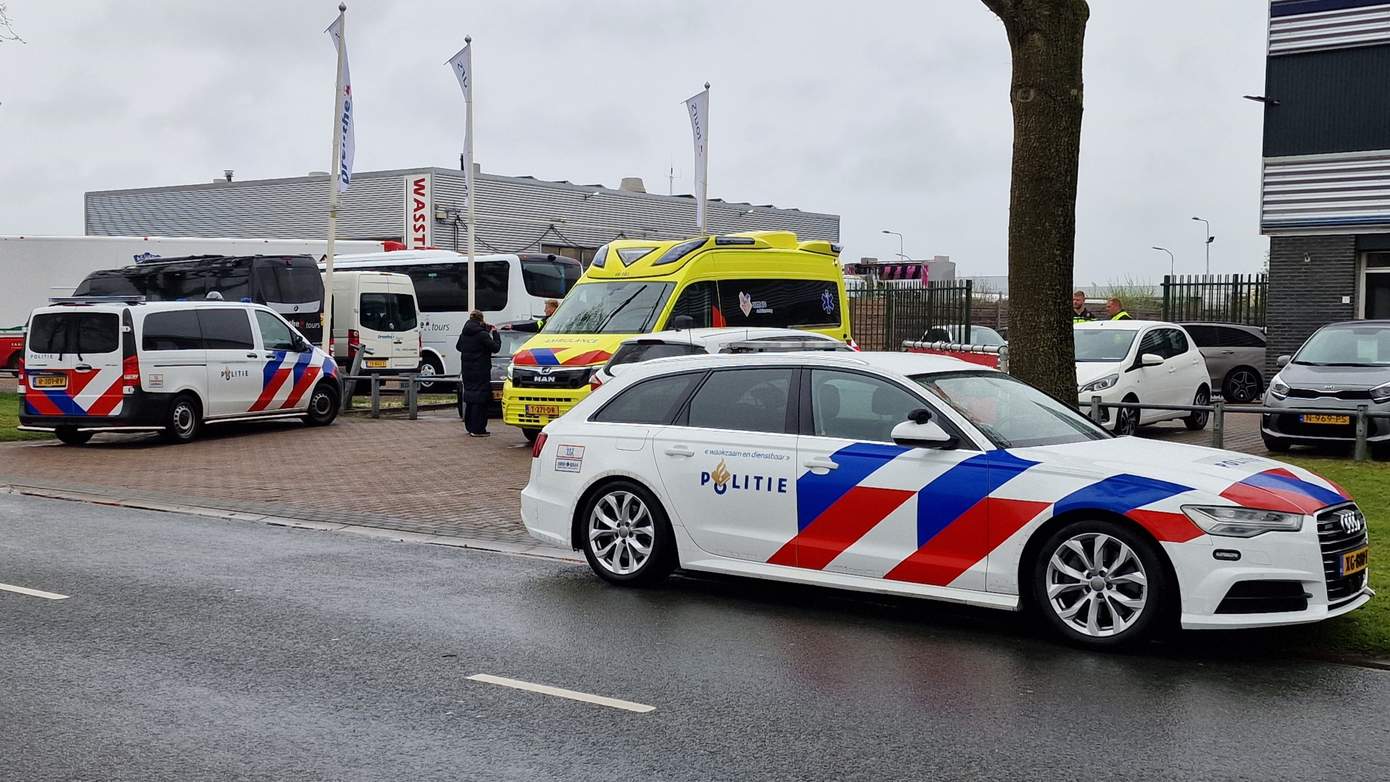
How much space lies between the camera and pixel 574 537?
30.8 feet

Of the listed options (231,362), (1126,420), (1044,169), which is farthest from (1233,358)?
(231,362)

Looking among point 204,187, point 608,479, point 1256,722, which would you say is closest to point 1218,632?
point 1256,722

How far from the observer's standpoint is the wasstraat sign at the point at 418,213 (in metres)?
48.6

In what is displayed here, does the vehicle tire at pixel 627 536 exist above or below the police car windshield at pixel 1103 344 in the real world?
below

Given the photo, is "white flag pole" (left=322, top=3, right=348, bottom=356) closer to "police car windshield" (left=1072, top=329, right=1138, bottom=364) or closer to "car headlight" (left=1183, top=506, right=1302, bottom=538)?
"police car windshield" (left=1072, top=329, right=1138, bottom=364)

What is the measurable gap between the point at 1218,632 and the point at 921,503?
1759 mm

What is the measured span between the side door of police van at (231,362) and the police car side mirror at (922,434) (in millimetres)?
14370

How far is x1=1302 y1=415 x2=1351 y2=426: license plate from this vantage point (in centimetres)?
1545

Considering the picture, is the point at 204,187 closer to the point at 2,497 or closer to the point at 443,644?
the point at 2,497

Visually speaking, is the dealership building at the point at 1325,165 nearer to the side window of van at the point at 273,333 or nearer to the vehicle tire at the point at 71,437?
the side window of van at the point at 273,333

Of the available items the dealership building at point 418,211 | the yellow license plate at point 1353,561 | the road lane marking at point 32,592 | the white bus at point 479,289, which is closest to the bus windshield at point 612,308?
the road lane marking at point 32,592

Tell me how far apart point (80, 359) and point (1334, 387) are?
50.6 feet

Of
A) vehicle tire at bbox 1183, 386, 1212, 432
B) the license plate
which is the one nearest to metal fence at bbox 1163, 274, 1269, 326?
vehicle tire at bbox 1183, 386, 1212, 432

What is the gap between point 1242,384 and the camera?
2622cm
